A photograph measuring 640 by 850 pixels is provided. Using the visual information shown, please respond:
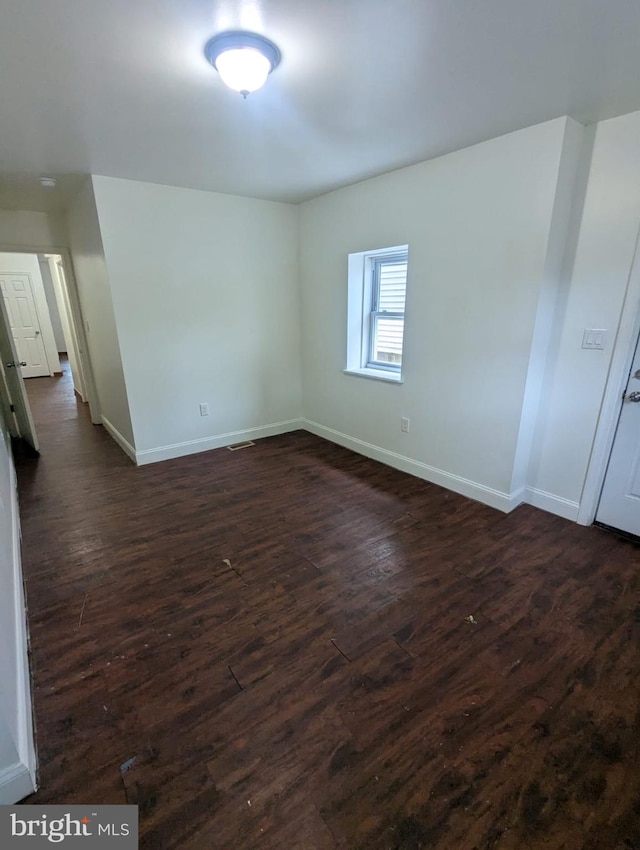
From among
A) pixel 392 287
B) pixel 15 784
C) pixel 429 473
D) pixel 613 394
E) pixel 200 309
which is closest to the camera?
pixel 15 784

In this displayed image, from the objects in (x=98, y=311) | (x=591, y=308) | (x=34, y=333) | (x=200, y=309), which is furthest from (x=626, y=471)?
(x=34, y=333)

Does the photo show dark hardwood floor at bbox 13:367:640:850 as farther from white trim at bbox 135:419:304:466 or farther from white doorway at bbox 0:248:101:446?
white doorway at bbox 0:248:101:446

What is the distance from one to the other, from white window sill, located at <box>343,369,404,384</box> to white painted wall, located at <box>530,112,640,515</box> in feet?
3.96

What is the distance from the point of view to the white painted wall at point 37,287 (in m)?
7.33

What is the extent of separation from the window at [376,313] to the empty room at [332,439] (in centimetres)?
4

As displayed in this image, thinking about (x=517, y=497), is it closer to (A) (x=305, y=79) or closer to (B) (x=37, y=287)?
(A) (x=305, y=79)

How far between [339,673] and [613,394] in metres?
2.25

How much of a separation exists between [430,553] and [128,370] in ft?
9.60

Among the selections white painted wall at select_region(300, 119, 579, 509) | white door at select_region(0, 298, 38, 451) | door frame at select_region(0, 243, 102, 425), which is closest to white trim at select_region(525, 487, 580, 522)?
white painted wall at select_region(300, 119, 579, 509)

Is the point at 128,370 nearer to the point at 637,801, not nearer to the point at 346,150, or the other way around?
the point at 346,150

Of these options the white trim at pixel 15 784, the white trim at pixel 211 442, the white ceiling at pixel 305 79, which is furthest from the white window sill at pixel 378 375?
the white trim at pixel 15 784

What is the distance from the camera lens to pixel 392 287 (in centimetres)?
355

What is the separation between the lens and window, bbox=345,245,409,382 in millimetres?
3500

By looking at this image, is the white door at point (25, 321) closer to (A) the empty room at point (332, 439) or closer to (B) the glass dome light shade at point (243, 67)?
(A) the empty room at point (332, 439)
